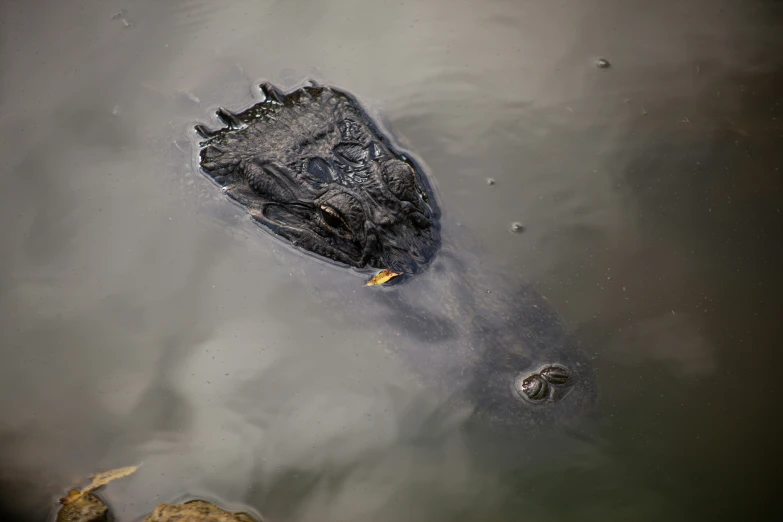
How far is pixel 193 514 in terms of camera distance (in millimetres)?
2428

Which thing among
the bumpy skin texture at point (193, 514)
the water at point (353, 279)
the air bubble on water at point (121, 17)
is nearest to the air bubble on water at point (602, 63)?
the water at point (353, 279)

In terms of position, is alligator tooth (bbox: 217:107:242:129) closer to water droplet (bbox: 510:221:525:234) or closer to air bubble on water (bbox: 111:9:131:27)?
air bubble on water (bbox: 111:9:131:27)

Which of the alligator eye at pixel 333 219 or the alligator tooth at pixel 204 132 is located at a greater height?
the alligator tooth at pixel 204 132

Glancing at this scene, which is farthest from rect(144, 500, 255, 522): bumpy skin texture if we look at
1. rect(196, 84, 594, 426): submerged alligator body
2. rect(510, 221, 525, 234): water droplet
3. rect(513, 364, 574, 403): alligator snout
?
rect(510, 221, 525, 234): water droplet

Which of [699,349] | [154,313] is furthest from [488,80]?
[154,313]

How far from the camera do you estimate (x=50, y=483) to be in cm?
272

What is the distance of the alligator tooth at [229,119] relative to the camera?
388 centimetres

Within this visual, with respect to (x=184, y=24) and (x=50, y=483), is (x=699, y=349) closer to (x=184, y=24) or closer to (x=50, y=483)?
(x=50, y=483)

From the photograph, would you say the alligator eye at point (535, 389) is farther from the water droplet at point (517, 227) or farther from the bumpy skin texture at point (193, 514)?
the bumpy skin texture at point (193, 514)

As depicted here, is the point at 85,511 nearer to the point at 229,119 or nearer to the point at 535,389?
the point at 535,389

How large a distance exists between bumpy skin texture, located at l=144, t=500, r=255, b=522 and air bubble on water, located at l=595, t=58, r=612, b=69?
3699mm

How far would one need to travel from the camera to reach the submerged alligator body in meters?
2.79

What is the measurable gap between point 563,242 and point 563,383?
40.3 inches

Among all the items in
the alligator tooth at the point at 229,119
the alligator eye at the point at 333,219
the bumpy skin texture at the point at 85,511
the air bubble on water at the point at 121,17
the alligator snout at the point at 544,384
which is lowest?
the bumpy skin texture at the point at 85,511
